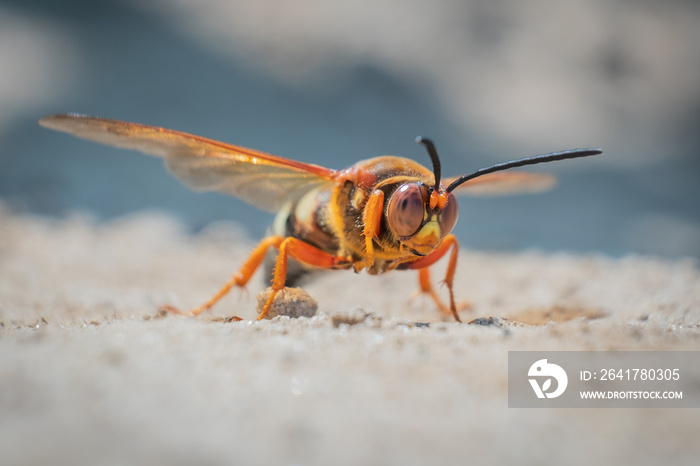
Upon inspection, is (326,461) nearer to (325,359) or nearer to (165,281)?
(325,359)

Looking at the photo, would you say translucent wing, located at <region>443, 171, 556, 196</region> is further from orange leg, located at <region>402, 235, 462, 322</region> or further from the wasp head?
the wasp head

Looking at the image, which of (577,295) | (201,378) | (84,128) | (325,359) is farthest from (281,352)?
(577,295)

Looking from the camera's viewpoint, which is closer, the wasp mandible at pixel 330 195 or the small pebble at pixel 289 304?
the wasp mandible at pixel 330 195

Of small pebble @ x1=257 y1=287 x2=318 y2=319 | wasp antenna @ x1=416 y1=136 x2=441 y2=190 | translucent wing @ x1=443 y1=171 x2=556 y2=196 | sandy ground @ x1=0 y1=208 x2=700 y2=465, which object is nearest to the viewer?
sandy ground @ x1=0 y1=208 x2=700 y2=465

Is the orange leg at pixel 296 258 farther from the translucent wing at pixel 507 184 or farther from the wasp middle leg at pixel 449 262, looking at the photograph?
the translucent wing at pixel 507 184

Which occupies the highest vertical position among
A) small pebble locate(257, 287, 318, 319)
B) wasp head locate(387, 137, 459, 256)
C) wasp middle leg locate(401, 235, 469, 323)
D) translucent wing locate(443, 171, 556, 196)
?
translucent wing locate(443, 171, 556, 196)

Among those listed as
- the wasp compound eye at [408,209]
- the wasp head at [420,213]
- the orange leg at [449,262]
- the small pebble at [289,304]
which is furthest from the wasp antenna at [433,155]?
the small pebble at [289,304]

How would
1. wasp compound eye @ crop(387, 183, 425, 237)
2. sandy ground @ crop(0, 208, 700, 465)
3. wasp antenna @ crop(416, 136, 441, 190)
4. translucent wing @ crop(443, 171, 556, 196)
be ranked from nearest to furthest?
1. sandy ground @ crop(0, 208, 700, 465)
2. wasp antenna @ crop(416, 136, 441, 190)
3. wasp compound eye @ crop(387, 183, 425, 237)
4. translucent wing @ crop(443, 171, 556, 196)

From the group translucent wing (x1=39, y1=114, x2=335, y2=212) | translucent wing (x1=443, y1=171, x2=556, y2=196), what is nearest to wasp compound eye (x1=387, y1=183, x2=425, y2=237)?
translucent wing (x1=39, y1=114, x2=335, y2=212)

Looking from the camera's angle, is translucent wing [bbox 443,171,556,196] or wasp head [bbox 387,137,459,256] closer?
wasp head [bbox 387,137,459,256]

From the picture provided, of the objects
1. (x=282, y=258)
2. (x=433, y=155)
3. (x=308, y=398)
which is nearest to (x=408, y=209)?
(x=433, y=155)

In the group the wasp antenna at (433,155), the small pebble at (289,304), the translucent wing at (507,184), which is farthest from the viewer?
the translucent wing at (507,184)
